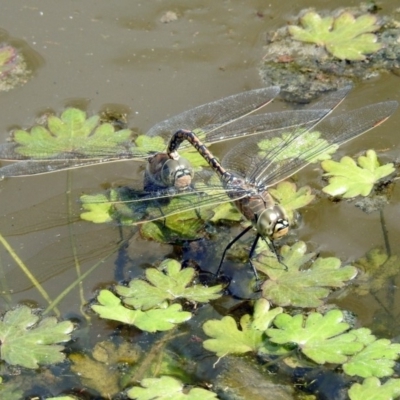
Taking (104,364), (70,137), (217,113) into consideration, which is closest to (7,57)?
(70,137)

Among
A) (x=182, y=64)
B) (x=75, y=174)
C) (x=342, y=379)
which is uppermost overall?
(x=182, y=64)

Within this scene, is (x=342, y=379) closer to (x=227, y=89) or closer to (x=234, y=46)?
(x=227, y=89)

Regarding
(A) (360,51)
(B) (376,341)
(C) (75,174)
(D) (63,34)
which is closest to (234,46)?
(A) (360,51)

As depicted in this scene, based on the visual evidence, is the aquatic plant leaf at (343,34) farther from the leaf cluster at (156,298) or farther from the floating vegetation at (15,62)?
the leaf cluster at (156,298)

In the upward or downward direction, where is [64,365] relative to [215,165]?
downward

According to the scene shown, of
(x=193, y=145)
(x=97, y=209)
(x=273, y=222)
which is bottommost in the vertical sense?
(x=97, y=209)

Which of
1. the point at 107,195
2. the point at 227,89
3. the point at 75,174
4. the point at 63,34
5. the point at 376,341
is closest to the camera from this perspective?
the point at 376,341

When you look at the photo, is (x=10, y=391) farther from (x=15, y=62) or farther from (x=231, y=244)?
(x=15, y=62)

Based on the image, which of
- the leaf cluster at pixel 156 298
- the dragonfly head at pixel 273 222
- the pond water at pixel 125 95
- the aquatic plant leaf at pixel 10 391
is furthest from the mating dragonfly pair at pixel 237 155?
the aquatic plant leaf at pixel 10 391
